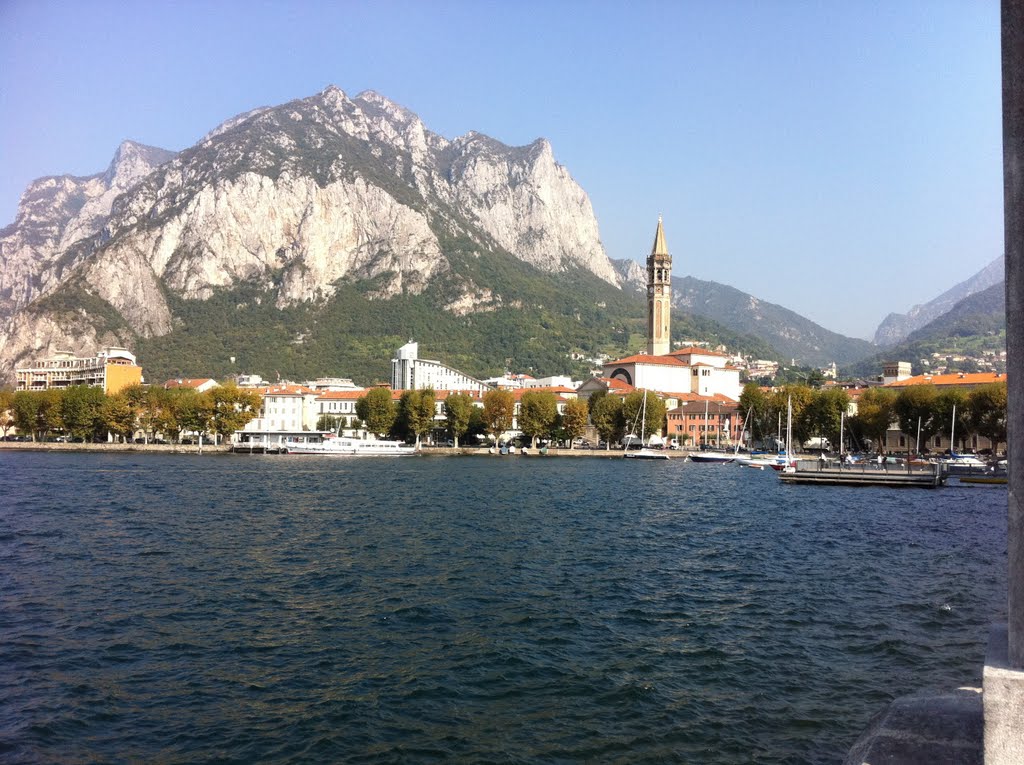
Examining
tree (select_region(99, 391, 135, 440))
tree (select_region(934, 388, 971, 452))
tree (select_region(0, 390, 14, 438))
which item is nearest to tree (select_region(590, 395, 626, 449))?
tree (select_region(934, 388, 971, 452))

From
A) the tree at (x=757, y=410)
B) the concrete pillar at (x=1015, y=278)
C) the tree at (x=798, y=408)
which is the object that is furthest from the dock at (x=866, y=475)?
the concrete pillar at (x=1015, y=278)

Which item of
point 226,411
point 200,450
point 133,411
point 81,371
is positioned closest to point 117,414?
point 133,411

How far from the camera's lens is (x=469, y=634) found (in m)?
14.6

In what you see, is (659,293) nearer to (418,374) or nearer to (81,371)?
(418,374)

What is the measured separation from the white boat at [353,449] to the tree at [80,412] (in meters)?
24.9

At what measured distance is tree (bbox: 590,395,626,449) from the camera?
10394 centimetres

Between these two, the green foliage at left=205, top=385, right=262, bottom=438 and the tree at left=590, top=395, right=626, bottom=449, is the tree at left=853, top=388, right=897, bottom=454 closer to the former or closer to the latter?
the tree at left=590, top=395, right=626, bottom=449

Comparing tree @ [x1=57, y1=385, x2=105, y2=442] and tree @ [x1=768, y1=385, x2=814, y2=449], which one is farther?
tree @ [x1=57, y1=385, x2=105, y2=442]

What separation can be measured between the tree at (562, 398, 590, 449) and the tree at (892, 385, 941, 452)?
36.2 meters

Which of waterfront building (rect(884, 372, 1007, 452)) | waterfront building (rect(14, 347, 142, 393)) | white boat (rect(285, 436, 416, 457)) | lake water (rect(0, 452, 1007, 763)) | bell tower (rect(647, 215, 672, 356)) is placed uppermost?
bell tower (rect(647, 215, 672, 356))

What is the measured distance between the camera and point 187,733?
1002 centimetres

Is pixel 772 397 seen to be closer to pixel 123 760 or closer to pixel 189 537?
pixel 189 537

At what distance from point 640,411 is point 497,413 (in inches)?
706

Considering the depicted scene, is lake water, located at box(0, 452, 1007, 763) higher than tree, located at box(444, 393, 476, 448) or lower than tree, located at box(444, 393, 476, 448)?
lower
